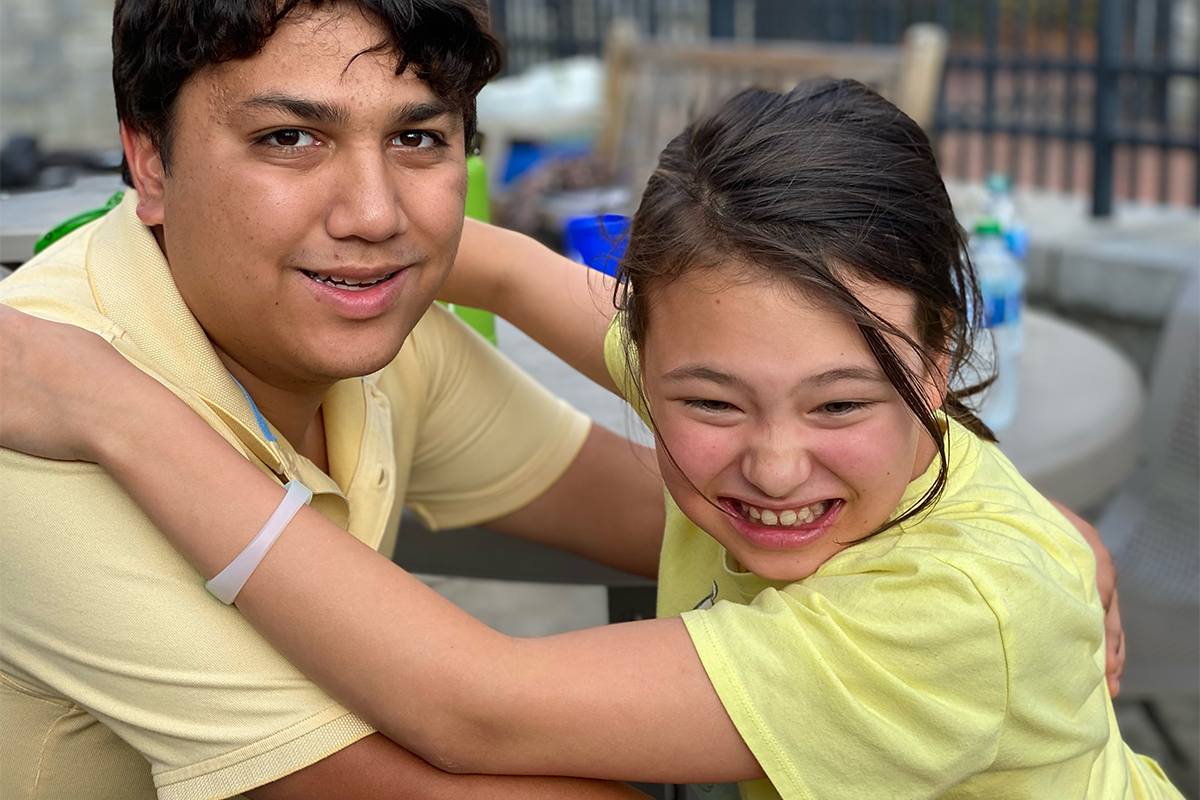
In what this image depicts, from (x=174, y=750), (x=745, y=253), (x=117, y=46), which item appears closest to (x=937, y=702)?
(x=745, y=253)

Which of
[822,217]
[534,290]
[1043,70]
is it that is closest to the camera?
[822,217]

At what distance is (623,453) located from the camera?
1855 mm

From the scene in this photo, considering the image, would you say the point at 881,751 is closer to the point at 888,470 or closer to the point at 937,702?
the point at 937,702

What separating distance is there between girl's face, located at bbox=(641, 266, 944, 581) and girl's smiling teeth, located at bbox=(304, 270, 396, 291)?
303 millimetres

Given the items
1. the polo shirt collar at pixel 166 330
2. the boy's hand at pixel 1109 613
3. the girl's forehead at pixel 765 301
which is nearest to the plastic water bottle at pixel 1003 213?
the boy's hand at pixel 1109 613

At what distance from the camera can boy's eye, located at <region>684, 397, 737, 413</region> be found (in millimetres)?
1190

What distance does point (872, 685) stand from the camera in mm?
1071

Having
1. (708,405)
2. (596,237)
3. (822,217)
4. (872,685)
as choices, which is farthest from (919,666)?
(596,237)

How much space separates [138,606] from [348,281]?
1.31 feet

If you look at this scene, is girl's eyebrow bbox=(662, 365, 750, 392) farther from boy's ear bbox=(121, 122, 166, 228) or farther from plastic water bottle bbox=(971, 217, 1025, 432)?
plastic water bottle bbox=(971, 217, 1025, 432)

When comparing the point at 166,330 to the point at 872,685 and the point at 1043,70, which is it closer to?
the point at 872,685

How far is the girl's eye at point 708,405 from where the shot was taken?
1190 mm

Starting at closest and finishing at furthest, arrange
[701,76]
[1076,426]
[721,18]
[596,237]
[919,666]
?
[919,666], [596,237], [1076,426], [701,76], [721,18]

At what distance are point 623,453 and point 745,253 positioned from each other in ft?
2.40
